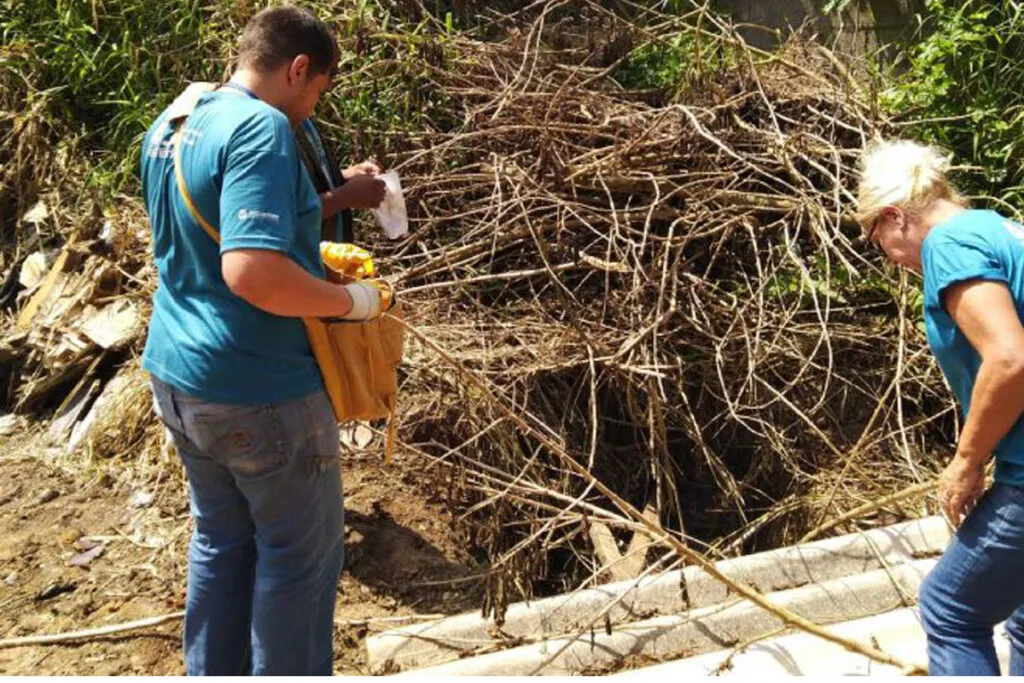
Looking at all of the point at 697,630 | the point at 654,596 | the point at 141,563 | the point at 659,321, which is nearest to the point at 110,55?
the point at 141,563

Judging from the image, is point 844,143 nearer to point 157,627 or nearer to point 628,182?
point 628,182

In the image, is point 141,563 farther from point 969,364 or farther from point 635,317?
point 969,364

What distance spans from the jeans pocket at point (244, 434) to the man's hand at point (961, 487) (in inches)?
56.6

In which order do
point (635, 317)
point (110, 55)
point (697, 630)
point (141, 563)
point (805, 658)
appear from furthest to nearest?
point (110, 55), point (635, 317), point (141, 563), point (697, 630), point (805, 658)

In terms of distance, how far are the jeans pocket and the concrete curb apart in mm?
1139

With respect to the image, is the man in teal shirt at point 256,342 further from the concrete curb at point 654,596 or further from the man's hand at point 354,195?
the concrete curb at point 654,596

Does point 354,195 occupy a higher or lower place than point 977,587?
higher

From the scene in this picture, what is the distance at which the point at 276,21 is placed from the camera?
2172 mm

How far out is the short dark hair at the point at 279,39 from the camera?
217 cm

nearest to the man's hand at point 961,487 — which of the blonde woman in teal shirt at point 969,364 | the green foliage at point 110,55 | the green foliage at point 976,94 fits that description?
the blonde woman in teal shirt at point 969,364

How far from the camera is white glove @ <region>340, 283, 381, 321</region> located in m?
2.25

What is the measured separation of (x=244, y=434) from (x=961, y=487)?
5.07 feet

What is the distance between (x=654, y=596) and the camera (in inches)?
127

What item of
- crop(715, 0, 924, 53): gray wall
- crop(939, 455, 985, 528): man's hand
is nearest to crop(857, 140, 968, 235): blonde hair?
crop(939, 455, 985, 528): man's hand
